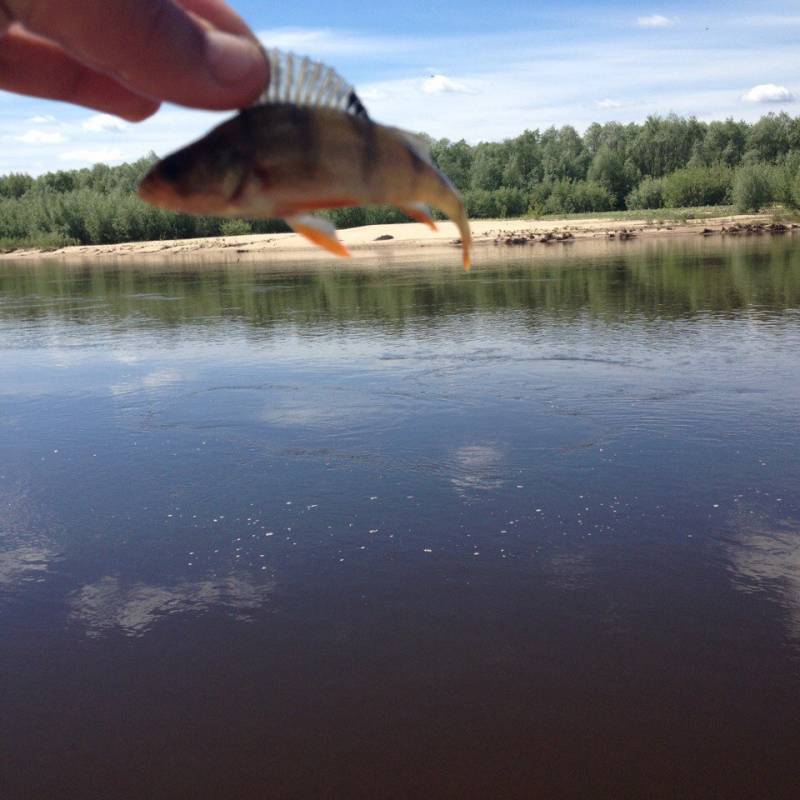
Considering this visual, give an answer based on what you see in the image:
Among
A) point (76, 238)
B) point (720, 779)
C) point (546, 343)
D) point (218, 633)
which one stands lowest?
point (720, 779)

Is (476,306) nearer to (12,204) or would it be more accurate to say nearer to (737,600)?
(737,600)

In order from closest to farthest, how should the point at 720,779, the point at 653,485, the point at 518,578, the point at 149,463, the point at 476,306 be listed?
the point at 720,779 < the point at 518,578 < the point at 653,485 < the point at 149,463 < the point at 476,306

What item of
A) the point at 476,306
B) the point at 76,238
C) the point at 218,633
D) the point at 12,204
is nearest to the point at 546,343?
the point at 476,306

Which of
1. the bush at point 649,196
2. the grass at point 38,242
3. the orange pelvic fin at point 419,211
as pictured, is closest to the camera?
the orange pelvic fin at point 419,211

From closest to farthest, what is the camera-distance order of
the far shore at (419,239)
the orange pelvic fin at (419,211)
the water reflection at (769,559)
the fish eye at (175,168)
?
the fish eye at (175,168), the orange pelvic fin at (419,211), the water reflection at (769,559), the far shore at (419,239)

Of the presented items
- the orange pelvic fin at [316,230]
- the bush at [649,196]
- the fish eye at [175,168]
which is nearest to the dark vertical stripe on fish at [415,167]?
the orange pelvic fin at [316,230]

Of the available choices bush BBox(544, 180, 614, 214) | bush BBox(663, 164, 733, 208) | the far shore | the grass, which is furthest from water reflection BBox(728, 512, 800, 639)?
the grass

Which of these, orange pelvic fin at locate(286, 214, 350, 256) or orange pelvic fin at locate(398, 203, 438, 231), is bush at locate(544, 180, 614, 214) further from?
orange pelvic fin at locate(286, 214, 350, 256)

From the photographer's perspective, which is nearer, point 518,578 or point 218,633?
point 218,633

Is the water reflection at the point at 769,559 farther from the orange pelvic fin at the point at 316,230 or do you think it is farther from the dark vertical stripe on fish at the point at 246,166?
the dark vertical stripe on fish at the point at 246,166
